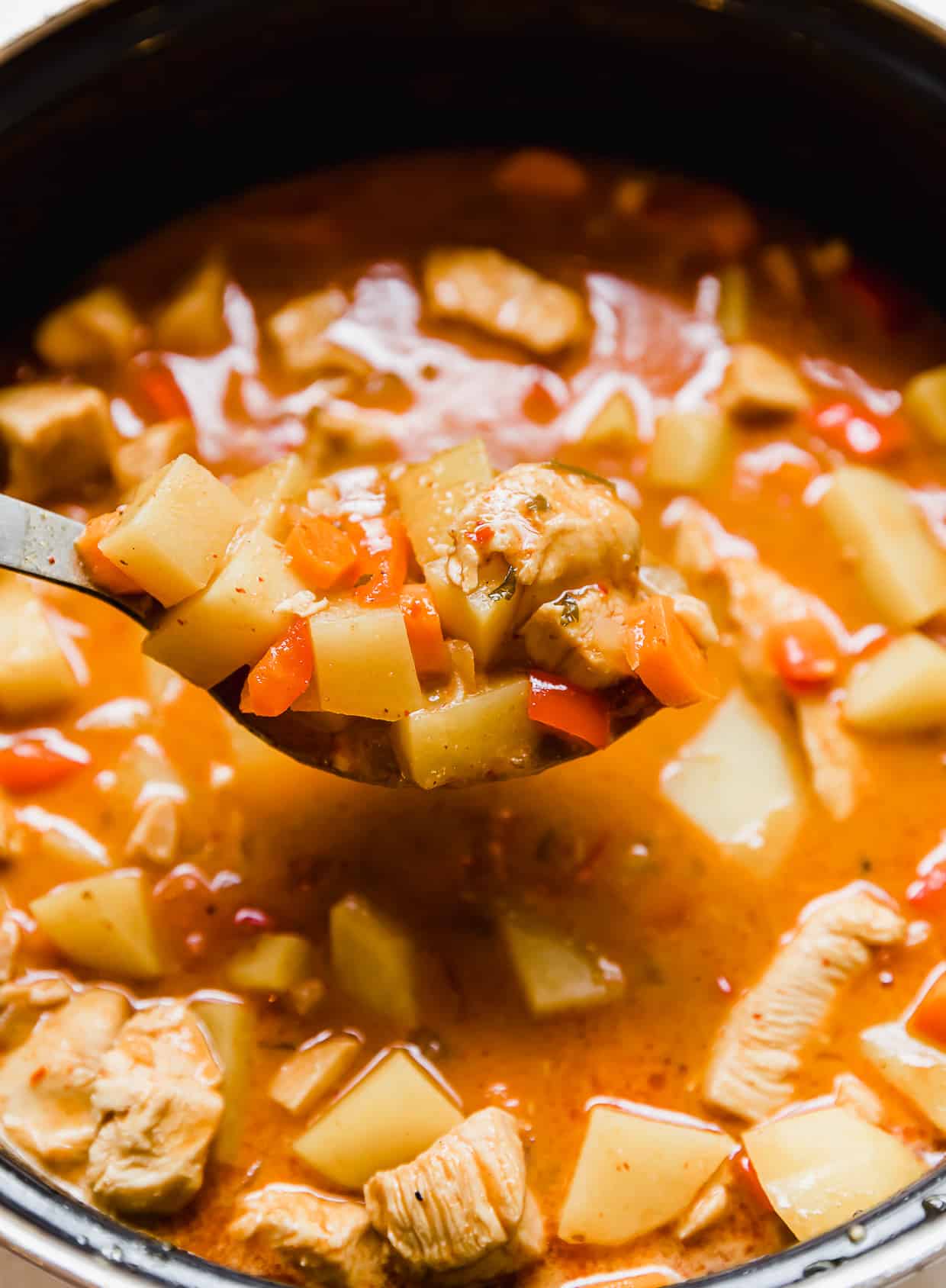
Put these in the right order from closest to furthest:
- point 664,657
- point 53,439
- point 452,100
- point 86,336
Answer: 1. point 664,657
2. point 53,439
3. point 86,336
4. point 452,100

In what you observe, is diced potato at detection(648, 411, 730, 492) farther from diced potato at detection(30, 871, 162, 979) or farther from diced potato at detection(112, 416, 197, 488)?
diced potato at detection(30, 871, 162, 979)

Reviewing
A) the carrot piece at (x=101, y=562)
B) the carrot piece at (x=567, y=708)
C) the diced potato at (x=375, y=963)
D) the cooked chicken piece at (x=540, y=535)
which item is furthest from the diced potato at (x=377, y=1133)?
the carrot piece at (x=101, y=562)

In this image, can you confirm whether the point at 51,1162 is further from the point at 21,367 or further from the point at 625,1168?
the point at 21,367

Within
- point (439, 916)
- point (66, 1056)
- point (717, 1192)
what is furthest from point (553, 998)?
point (66, 1056)

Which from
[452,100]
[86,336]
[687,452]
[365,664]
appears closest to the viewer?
[365,664]

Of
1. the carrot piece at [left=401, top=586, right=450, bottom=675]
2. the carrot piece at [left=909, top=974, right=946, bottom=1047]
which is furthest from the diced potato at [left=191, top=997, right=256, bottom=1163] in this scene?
the carrot piece at [left=909, top=974, right=946, bottom=1047]

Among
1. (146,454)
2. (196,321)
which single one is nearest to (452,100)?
(196,321)

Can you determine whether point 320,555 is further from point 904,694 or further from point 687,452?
point 904,694
